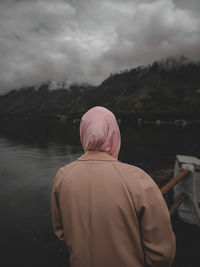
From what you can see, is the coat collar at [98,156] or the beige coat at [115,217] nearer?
the beige coat at [115,217]

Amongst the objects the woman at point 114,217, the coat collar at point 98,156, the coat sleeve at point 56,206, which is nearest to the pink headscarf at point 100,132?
the coat collar at point 98,156

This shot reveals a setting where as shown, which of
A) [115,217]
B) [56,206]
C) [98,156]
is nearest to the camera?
[115,217]

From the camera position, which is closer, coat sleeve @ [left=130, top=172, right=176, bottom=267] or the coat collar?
coat sleeve @ [left=130, top=172, right=176, bottom=267]

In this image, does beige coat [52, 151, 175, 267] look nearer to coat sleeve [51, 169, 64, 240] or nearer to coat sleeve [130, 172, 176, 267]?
coat sleeve [130, 172, 176, 267]

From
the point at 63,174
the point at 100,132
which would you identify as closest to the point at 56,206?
the point at 63,174

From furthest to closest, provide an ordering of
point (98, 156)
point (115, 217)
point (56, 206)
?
point (56, 206), point (98, 156), point (115, 217)

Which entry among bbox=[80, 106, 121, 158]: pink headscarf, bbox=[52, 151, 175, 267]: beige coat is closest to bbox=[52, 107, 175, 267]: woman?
bbox=[52, 151, 175, 267]: beige coat

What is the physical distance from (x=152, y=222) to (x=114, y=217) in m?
0.38

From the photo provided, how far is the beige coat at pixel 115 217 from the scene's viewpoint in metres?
1.55

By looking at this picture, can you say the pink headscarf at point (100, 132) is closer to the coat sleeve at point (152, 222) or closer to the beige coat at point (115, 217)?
the beige coat at point (115, 217)

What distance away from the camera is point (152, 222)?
1.57m

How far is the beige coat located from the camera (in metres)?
1.55

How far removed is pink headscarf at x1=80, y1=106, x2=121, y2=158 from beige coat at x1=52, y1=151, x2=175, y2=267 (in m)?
0.23

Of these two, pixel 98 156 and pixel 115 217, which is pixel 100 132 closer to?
pixel 98 156
